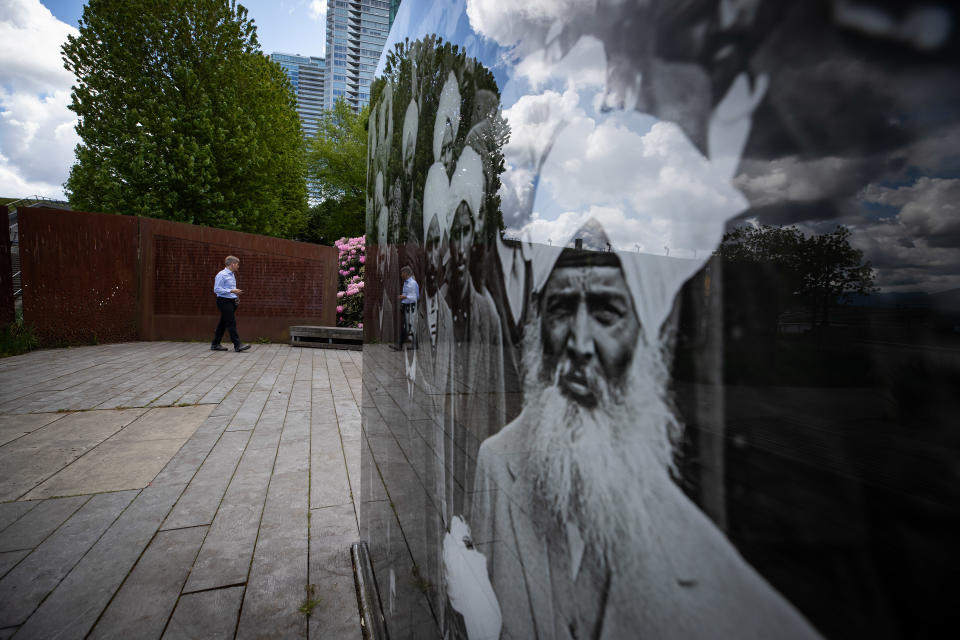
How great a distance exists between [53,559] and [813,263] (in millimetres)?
2995

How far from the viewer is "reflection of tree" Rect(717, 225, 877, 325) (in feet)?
0.94

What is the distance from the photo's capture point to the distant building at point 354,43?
73.5m

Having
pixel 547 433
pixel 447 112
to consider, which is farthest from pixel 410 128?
pixel 547 433

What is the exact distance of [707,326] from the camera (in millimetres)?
365

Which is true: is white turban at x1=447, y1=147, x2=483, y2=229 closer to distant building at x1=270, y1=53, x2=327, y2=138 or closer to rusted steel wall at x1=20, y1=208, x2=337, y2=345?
rusted steel wall at x1=20, y1=208, x2=337, y2=345

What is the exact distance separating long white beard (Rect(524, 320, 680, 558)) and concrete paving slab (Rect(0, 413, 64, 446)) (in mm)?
4707

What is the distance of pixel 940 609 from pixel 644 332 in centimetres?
25

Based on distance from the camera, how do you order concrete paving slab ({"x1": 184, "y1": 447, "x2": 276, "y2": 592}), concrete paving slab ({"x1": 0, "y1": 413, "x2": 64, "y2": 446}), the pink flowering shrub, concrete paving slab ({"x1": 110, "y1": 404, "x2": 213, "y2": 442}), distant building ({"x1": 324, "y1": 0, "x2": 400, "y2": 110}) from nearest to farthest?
concrete paving slab ({"x1": 184, "y1": 447, "x2": 276, "y2": 592})
concrete paving slab ({"x1": 0, "y1": 413, "x2": 64, "y2": 446})
concrete paving slab ({"x1": 110, "y1": 404, "x2": 213, "y2": 442})
the pink flowering shrub
distant building ({"x1": 324, "y1": 0, "x2": 400, "y2": 110})

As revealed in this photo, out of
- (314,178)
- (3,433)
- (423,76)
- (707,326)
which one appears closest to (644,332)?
(707,326)

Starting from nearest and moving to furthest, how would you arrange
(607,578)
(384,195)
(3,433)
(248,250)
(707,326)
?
(707,326) < (607,578) < (384,195) < (3,433) < (248,250)

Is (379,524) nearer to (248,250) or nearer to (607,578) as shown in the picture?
(607,578)

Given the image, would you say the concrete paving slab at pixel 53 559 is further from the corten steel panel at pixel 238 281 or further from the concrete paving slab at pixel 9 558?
the corten steel panel at pixel 238 281

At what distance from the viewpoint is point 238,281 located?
10945 millimetres

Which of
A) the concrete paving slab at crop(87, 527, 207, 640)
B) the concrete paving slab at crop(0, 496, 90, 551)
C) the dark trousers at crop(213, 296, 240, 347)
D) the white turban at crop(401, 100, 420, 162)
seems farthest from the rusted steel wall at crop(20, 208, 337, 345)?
the white turban at crop(401, 100, 420, 162)
